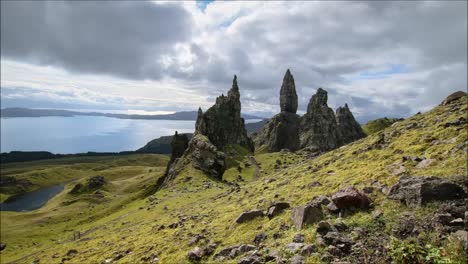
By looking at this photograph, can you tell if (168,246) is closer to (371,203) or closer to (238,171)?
(371,203)

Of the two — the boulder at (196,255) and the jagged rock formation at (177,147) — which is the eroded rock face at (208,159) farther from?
the boulder at (196,255)

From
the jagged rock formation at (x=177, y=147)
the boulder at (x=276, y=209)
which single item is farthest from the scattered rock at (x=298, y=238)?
the jagged rock formation at (x=177, y=147)

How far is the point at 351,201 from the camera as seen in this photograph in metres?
22.8

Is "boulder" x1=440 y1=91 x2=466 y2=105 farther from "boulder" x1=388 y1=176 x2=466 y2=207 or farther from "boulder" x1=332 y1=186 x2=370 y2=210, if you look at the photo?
"boulder" x1=332 y1=186 x2=370 y2=210

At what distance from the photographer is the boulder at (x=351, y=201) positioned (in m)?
22.5

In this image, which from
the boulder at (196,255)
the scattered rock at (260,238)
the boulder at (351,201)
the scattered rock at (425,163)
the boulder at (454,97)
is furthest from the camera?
the boulder at (454,97)

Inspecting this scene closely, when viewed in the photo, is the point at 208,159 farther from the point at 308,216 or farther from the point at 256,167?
the point at 308,216

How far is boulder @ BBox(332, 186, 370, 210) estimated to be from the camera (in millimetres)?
22516

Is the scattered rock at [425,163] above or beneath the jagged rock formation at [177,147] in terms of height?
above

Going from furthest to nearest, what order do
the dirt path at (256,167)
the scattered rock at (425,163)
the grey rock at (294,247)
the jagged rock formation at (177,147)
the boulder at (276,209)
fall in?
the jagged rock formation at (177,147)
the dirt path at (256,167)
the scattered rock at (425,163)
the boulder at (276,209)
the grey rock at (294,247)

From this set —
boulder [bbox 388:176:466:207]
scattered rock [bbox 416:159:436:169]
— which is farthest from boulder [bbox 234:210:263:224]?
scattered rock [bbox 416:159:436:169]

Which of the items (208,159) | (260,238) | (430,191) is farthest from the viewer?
(208,159)

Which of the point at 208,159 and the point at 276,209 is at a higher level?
the point at 276,209

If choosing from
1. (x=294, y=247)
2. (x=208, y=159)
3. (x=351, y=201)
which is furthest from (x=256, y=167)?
(x=294, y=247)
